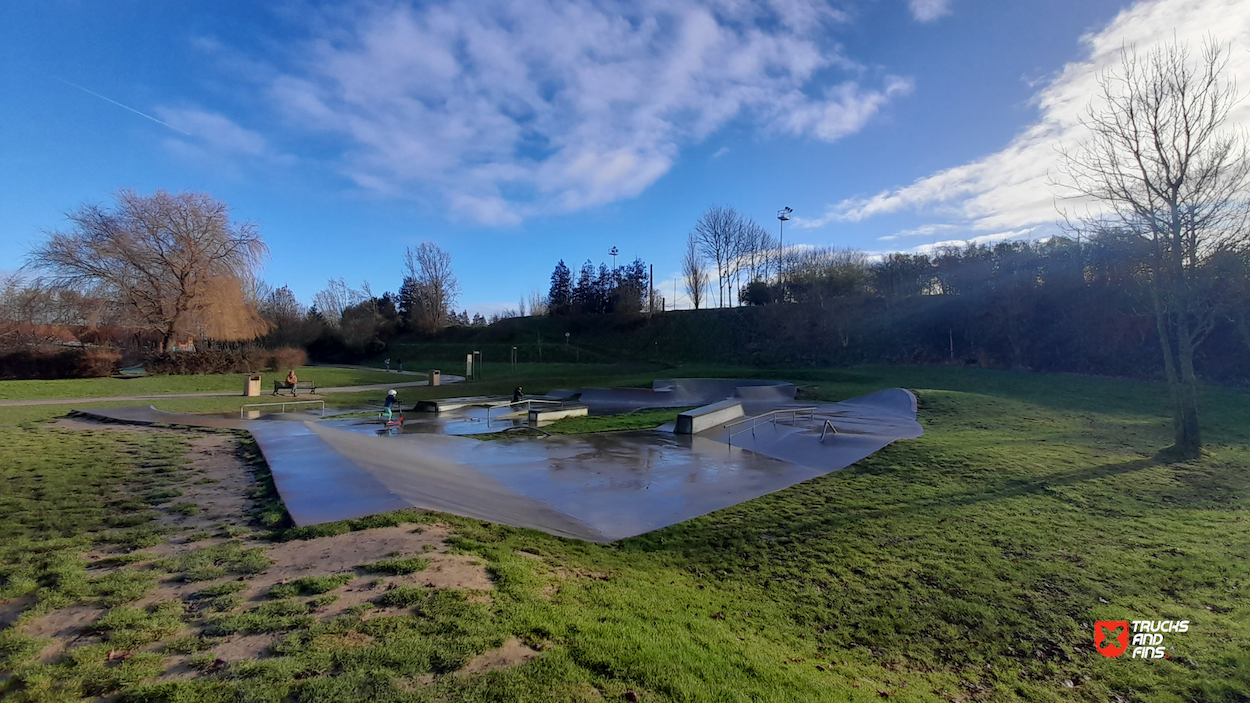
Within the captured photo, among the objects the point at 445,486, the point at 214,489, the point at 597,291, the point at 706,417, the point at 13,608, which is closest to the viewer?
the point at 13,608

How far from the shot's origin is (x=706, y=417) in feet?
44.8

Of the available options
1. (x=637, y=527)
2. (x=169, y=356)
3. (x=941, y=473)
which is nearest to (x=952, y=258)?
(x=941, y=473)

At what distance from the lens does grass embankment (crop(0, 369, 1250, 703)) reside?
113 inches

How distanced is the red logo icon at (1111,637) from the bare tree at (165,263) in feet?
117

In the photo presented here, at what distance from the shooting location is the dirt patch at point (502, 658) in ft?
9.43

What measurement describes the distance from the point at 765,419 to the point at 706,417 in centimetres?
258

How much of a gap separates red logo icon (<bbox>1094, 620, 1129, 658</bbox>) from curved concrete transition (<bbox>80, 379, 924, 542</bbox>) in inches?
161

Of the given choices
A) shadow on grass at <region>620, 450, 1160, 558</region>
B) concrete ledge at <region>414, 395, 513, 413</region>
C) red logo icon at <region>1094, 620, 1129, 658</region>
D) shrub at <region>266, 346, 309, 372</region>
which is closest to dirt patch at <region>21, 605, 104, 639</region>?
shadow on grass at <region>620, 450, 1160, 558</region>

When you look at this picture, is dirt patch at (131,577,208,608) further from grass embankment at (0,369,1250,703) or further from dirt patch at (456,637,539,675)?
dirt patch at (456,637,539,675)

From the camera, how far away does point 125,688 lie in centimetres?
256

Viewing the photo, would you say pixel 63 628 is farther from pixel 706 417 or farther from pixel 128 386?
pixel 128 386

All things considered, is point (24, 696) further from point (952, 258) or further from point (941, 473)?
point (952, 258)

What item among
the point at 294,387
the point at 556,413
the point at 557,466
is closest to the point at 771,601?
the point at 557,466

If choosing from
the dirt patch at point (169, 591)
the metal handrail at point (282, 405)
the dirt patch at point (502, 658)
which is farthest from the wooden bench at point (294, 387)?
the dirt patch at point (502, 658)
